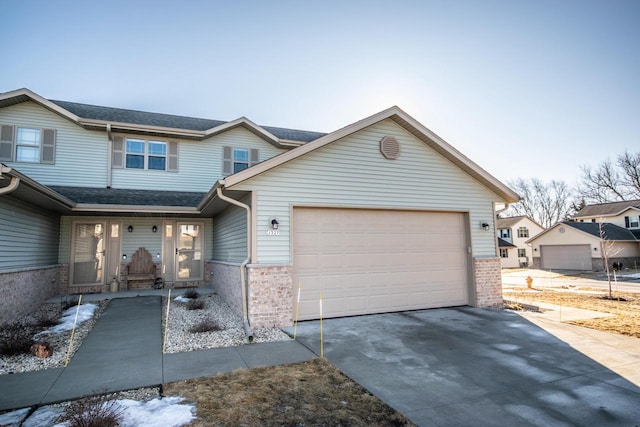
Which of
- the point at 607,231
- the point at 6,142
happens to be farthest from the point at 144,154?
the point at 607,231

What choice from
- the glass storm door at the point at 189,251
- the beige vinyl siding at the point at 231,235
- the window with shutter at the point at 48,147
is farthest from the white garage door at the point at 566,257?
the window with shutter at the point at 48,147

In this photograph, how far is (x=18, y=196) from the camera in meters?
8.25

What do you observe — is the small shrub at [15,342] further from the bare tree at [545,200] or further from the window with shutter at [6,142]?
the bare tree at [545,200]

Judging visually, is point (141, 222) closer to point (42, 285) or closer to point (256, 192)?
point (42, 285)

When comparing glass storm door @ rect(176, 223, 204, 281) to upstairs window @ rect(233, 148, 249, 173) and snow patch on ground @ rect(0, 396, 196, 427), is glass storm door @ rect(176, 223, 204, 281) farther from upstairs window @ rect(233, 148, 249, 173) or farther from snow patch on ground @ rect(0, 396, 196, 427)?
snow patch on ground @ rect(0, 396, 196, 427)

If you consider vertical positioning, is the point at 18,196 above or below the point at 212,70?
below

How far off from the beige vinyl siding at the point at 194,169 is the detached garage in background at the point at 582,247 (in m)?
27.4

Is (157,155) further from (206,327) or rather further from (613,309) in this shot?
(613,309)

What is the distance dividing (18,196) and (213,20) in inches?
318

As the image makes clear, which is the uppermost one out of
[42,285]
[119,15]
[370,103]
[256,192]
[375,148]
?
[119,15]

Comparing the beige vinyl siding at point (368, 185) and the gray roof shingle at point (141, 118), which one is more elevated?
Answer: the gray roof shingle at point (141, 118)

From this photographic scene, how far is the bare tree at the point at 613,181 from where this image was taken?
127 feet

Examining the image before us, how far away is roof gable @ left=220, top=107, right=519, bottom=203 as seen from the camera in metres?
7.63

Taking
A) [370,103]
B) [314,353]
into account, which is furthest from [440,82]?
[314,353]
